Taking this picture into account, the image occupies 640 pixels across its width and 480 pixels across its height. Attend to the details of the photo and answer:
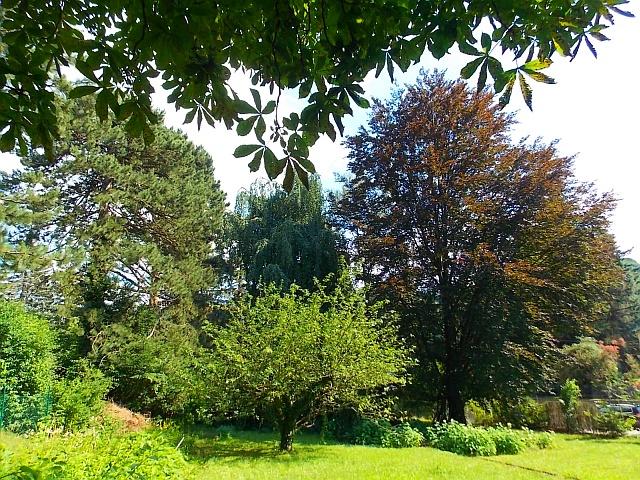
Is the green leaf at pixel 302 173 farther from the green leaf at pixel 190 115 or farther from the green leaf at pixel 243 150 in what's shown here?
the green leaf at pixel 190 115

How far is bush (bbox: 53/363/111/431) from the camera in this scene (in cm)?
1077

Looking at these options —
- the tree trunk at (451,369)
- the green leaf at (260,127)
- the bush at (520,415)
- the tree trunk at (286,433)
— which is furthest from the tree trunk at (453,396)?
the green leaf at (260,127)

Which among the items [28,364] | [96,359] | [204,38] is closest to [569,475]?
[204,38]

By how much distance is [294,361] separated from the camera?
9.85 m

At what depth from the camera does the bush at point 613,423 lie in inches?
570

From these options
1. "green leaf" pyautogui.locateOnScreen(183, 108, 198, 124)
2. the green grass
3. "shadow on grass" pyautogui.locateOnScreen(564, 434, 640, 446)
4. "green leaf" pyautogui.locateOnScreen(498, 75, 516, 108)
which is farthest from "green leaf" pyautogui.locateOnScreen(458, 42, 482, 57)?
"shadow on grass" pyautogui.locateOnScreen(564, 434, 640, 446)

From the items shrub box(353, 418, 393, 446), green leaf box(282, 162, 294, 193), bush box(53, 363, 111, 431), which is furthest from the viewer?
shrub box(353, 418, 393, 446)

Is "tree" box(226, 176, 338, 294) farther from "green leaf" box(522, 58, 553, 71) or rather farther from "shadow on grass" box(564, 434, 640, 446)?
"green leaf" box(522, 58, 553, 71)

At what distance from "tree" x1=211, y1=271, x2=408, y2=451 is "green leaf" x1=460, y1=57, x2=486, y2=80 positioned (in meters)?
8.37

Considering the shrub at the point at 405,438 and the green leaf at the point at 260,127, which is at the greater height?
the green leaf at the point at 260,127

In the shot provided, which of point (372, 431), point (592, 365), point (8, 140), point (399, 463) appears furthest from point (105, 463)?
point (592, 365)

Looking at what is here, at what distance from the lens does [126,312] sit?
16031 millimetres

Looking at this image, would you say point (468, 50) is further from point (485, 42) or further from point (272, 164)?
point (272, 164)

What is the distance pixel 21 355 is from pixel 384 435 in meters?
9.62
